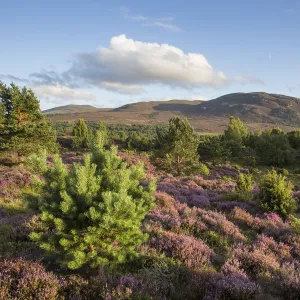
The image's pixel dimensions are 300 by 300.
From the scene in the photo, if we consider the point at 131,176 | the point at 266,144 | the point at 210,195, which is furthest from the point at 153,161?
the point at 131,176

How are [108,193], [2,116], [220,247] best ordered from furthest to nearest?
1. [2,116]
2. [220,247]
3. [108,193]

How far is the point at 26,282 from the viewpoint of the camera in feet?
14.4

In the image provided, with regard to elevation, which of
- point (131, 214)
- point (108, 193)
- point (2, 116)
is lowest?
point (131, 214)

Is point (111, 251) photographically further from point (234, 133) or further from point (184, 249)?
point (234, 133)

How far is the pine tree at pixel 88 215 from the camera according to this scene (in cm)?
421

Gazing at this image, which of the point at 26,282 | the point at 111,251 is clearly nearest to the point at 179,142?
the point at 111,251

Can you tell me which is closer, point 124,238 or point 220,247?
point 124,238

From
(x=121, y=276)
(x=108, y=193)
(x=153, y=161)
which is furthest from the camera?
(x=153, y=161)

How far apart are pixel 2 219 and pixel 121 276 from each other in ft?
20.1

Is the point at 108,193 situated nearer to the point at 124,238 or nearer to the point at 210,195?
the point at 124,238

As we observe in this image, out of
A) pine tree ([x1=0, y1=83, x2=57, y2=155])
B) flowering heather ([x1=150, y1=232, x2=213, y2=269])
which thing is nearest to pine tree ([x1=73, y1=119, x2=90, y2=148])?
pine tree ([x1=0, y1=83, x2=57, y2=155])

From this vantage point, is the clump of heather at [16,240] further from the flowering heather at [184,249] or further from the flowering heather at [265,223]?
the flowering heather at [265,223]

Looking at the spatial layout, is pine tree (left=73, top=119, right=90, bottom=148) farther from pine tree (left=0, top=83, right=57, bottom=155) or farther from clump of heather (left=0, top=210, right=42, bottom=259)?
clump of heather (left=0, top=210, right=42, bottom=259)

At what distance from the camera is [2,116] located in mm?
25781
